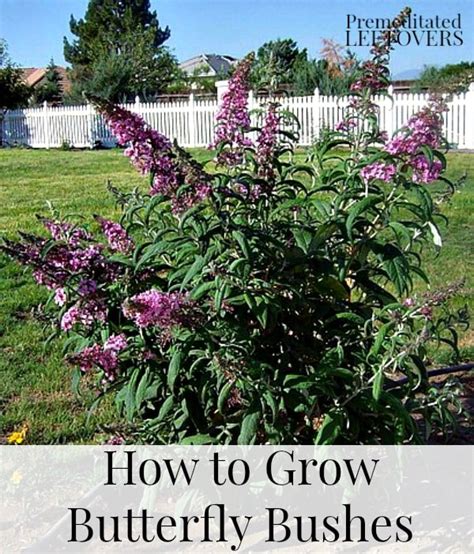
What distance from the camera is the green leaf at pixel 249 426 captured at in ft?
7.49

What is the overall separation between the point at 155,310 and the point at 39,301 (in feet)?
9.98

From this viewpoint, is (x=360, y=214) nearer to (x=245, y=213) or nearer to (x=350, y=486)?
(x=245, y=213)

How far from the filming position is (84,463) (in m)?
3.07

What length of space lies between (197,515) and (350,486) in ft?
1.70

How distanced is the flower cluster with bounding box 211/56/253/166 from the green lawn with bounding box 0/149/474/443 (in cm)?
81

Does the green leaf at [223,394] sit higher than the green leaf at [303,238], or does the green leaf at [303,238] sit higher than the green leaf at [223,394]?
the green leaf at [303,238]

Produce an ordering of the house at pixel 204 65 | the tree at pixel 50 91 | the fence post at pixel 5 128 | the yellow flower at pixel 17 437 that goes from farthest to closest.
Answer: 1. the house at pixel 204 65
2. the tree at pixel 50 91
3. the fence post at pixel 5 128
4. the yellow flower at pixel 17 437

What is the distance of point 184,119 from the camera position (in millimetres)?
18766

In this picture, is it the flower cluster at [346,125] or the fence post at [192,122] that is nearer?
the flower cluster at [346,125]

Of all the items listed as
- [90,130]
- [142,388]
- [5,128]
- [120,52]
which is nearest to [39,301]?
[142,388]

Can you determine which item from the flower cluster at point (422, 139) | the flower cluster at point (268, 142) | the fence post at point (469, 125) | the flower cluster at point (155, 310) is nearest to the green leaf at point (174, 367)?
the flower cluster at point (155, 310)

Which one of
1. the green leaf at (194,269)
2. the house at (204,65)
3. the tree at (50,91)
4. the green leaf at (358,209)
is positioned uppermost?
the house at (204,65)

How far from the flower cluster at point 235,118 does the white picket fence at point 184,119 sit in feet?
31.3

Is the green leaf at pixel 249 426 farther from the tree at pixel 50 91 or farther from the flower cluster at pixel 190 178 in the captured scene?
the tree at pixel 50 91
